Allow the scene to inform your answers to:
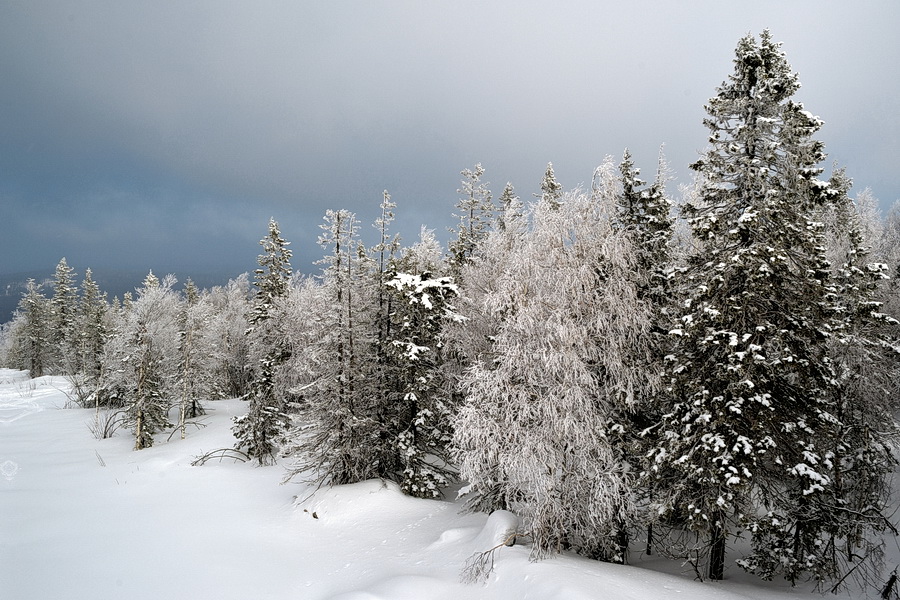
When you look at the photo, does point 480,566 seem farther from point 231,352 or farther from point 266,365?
point 231,352

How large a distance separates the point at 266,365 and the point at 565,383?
21.3 metres

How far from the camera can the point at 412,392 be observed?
19.5m

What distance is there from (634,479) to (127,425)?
127ft

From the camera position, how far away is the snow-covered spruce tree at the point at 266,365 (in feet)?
90.9

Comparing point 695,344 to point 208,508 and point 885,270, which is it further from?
point 208,508

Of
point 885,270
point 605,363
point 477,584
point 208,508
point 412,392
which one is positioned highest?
point 885,270

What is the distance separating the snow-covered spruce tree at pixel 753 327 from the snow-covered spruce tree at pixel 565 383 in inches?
58.9

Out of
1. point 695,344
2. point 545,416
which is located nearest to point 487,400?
point 545,416

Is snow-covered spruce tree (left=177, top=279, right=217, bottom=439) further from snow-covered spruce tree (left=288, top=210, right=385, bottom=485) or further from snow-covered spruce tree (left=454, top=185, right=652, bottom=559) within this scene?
snow-covered spruce tree (left=454, top=185, right=652, bottom=559)

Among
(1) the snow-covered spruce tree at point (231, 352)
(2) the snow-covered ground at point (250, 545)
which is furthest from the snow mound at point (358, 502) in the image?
(1) the snow-covered spruce tree at point (231, 352)

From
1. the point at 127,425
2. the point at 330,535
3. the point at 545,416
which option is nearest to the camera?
the point at 545,416

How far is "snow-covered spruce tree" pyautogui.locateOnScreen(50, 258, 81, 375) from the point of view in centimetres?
5462

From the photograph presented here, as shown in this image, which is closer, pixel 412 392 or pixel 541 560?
pixel 541 560

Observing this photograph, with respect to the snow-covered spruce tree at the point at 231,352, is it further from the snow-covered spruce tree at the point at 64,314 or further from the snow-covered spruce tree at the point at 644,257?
the snow-covered spruce tree at the point at 644,257
